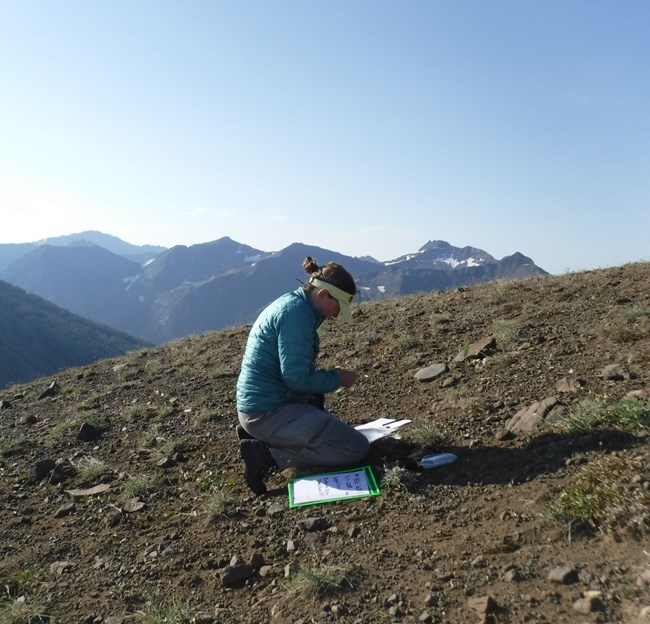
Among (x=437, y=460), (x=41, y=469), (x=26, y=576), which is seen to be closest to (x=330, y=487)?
(x=437, y=460)

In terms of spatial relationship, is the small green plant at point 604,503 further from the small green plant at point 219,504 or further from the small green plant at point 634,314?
the small green plant at point 634,314

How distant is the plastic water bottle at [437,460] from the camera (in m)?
4.58

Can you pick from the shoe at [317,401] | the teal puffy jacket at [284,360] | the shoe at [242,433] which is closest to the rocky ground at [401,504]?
the shoe at [242,433]

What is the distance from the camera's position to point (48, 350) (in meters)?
114

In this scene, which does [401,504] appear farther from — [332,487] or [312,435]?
[312,435]

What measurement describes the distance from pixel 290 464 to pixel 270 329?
1281 millimetres

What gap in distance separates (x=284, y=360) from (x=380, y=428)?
1.36m

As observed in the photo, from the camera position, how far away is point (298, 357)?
4.66 meters

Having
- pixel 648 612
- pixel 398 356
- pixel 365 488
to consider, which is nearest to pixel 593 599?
pixel 648 612

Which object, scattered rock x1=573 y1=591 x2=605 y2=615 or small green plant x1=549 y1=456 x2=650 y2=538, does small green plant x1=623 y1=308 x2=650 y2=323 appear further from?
scattered rock x1=573 y1=591 x2=605 y2=615

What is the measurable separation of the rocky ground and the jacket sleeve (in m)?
Result: 0.93

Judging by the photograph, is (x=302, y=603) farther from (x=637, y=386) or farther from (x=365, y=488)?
(x=637, y=386)

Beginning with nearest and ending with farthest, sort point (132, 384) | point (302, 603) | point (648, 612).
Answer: point (648, 612)
point (302, 603)
point (132, 384)

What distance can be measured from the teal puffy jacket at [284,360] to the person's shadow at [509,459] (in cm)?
96
